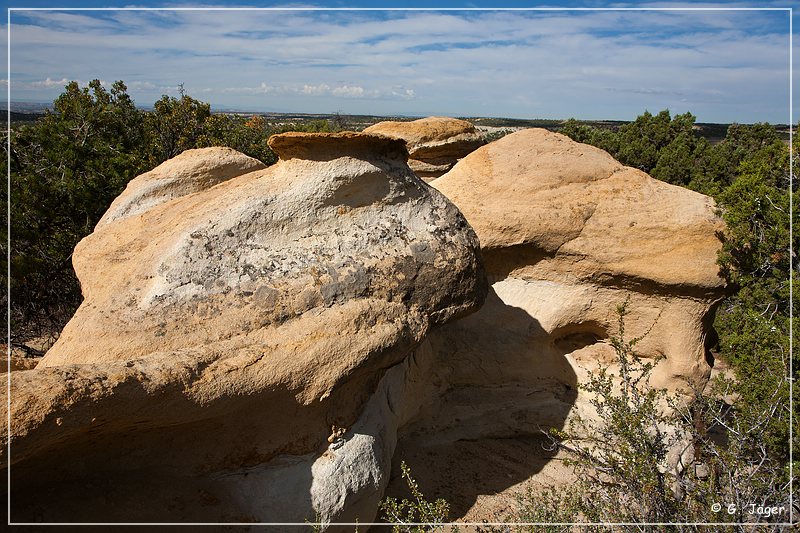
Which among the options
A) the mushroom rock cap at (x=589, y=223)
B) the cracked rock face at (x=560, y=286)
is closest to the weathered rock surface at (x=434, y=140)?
the cracked rock face at (x=560, y=286)

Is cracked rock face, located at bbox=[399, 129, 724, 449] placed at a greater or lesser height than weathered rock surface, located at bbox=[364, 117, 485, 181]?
lesser

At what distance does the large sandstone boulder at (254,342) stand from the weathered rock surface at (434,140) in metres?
4.36

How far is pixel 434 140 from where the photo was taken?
895cm

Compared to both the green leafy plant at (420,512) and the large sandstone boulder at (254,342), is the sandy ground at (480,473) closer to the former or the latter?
the green leafy plant at (420,512)

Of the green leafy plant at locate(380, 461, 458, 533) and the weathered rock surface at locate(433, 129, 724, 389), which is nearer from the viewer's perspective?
the green leafy plant at locate(380, 461, 458, 533)

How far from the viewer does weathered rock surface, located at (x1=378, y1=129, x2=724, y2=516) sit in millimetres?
5844

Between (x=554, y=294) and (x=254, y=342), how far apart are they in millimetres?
3639

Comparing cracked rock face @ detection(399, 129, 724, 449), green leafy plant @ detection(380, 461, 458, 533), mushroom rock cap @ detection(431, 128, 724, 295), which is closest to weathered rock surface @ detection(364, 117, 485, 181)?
cracked rock face @ detection(399, 129, 724, 449)

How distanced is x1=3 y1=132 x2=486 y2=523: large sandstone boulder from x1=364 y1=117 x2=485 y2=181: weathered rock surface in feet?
14.3

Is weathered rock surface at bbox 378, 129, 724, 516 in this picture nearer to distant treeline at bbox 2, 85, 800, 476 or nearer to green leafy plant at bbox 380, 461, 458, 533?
distant treeline at bbox 2, 85, 800, 476

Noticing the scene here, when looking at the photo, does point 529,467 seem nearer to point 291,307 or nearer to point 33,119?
point 291,307

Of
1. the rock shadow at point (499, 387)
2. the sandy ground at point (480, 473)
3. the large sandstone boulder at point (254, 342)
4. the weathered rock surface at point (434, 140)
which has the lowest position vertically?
the sandy ground at point (480, 473)

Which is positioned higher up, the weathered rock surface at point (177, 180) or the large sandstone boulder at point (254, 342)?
the weathered rock surface at point (177, 180)

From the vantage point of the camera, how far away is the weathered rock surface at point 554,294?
584 cm
